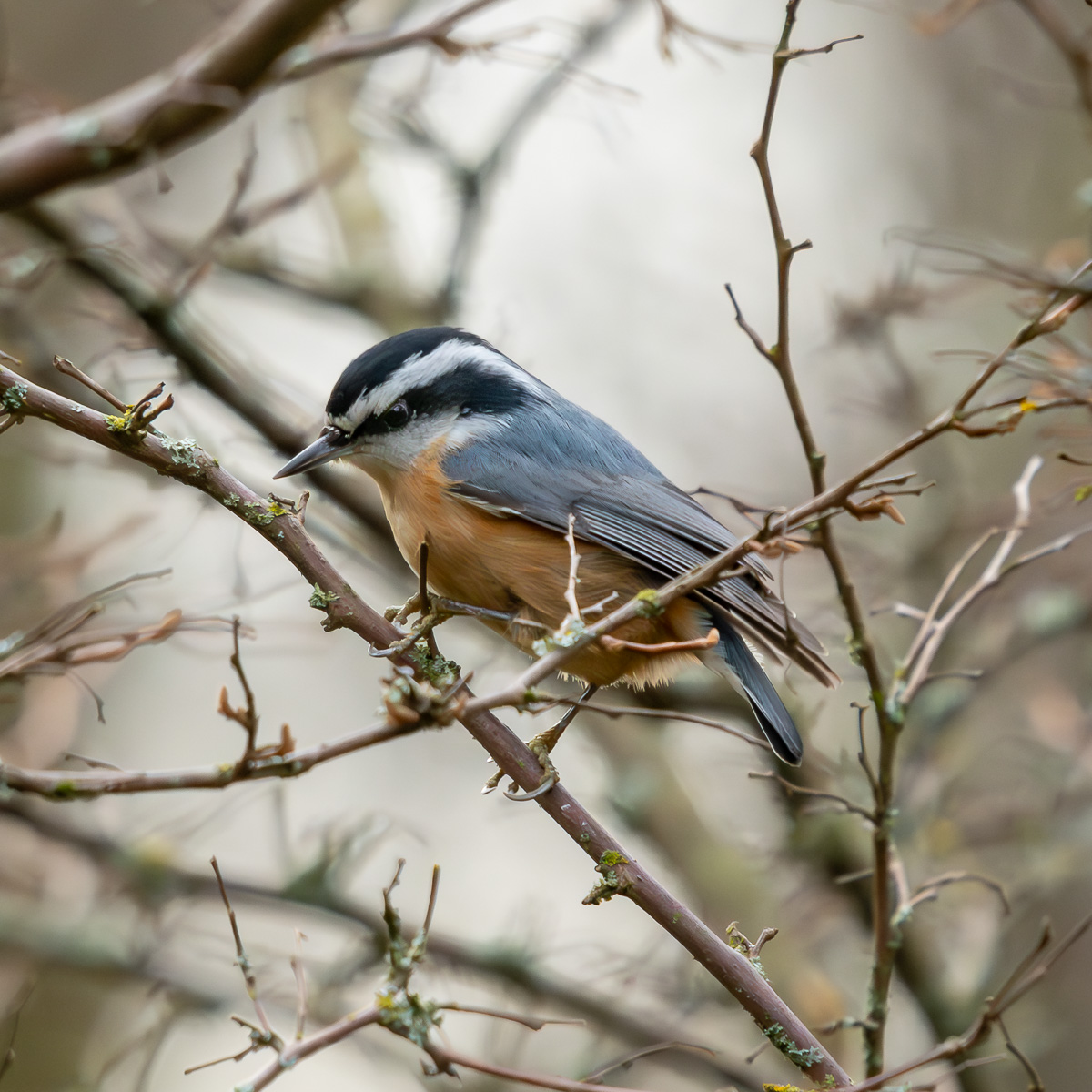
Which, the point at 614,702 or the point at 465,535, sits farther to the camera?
the point at 614,702

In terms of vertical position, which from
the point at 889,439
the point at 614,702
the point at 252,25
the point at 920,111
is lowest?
the point at 614,702

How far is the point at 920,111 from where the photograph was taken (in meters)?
9.03

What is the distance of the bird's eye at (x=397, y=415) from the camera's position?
11.2 ft

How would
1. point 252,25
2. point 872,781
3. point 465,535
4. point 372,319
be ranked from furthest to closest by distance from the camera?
point 372,319, point 465,535, point 252,25, point 872,781

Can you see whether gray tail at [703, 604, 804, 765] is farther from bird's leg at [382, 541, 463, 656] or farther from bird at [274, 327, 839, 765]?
bird's leg at [382, 541, 463, 656]

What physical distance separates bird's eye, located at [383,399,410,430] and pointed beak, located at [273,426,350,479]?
0.45 feet

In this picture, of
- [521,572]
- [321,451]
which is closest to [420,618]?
[521,572]

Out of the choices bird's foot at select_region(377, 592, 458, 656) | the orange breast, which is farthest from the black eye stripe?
bird's foot at select_region(377, 592, 458, 656)

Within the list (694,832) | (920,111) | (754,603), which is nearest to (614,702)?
(694,832)

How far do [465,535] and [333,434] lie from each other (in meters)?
0.54

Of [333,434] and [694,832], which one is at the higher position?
[333,434]

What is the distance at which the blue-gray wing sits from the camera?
316cm

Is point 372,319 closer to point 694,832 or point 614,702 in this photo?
point 614,702

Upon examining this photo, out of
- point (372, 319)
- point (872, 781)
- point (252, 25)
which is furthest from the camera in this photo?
point (372, 319)
